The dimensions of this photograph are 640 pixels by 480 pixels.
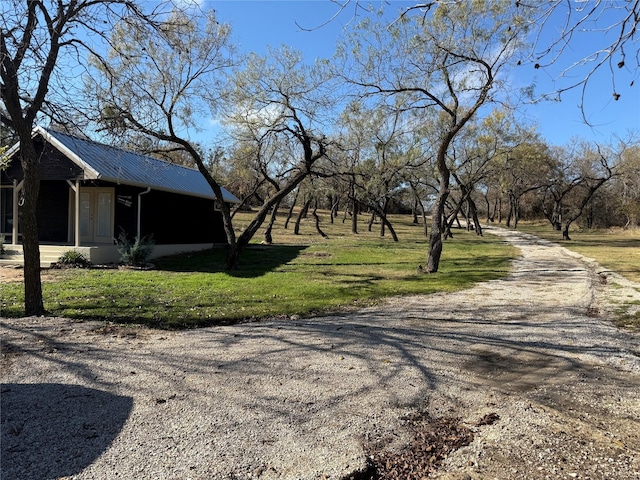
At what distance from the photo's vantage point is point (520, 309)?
841cm

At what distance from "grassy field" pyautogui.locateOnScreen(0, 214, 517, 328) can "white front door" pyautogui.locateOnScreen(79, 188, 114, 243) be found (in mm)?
2310

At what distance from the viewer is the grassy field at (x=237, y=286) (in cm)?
785

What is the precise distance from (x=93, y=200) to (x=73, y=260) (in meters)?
3.47

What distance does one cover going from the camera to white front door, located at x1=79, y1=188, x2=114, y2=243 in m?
16.5

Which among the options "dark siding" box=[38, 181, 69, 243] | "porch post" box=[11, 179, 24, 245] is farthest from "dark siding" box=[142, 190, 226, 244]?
"porch post" box=[11, 179, 24, 245]

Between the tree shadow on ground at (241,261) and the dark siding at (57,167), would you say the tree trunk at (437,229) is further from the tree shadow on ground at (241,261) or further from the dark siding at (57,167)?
the dark siding at (57,167)

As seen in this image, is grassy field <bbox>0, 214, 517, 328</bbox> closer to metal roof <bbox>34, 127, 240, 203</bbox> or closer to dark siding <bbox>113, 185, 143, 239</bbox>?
dark siding <bbox>113, 185, 143, 239</bbox>

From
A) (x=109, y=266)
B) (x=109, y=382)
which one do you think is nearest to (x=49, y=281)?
(x=109, y=266)

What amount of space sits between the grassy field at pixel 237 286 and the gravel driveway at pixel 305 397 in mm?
1133

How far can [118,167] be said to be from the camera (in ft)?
51.3

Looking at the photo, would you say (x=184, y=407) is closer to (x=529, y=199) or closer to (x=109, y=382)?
(x=109, y=382)

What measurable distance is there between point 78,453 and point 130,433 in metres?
0.35

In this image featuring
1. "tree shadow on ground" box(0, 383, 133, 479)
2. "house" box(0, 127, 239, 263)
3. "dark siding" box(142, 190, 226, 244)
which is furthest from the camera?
"dark siding" box(142, 190, 226, 244)

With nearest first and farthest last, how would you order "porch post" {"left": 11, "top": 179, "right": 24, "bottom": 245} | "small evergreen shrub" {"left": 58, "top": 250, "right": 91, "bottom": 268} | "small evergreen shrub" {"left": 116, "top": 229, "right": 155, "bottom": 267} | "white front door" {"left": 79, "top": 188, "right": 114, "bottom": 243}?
1. "small evergreen shrub" {"left": 58, "top": 250, "right": 91, "bottom": 268}
2. "small evergreen shrub" {"left": 116, "top": 229, "right": 155, "bottom": 267}
3. "porch post" {"left": 11, "top": 179, "right": 24, "bottom": 245}
4. "white front door" {"left": 79, "top": 188, "right": 114, "bottom": 243}
